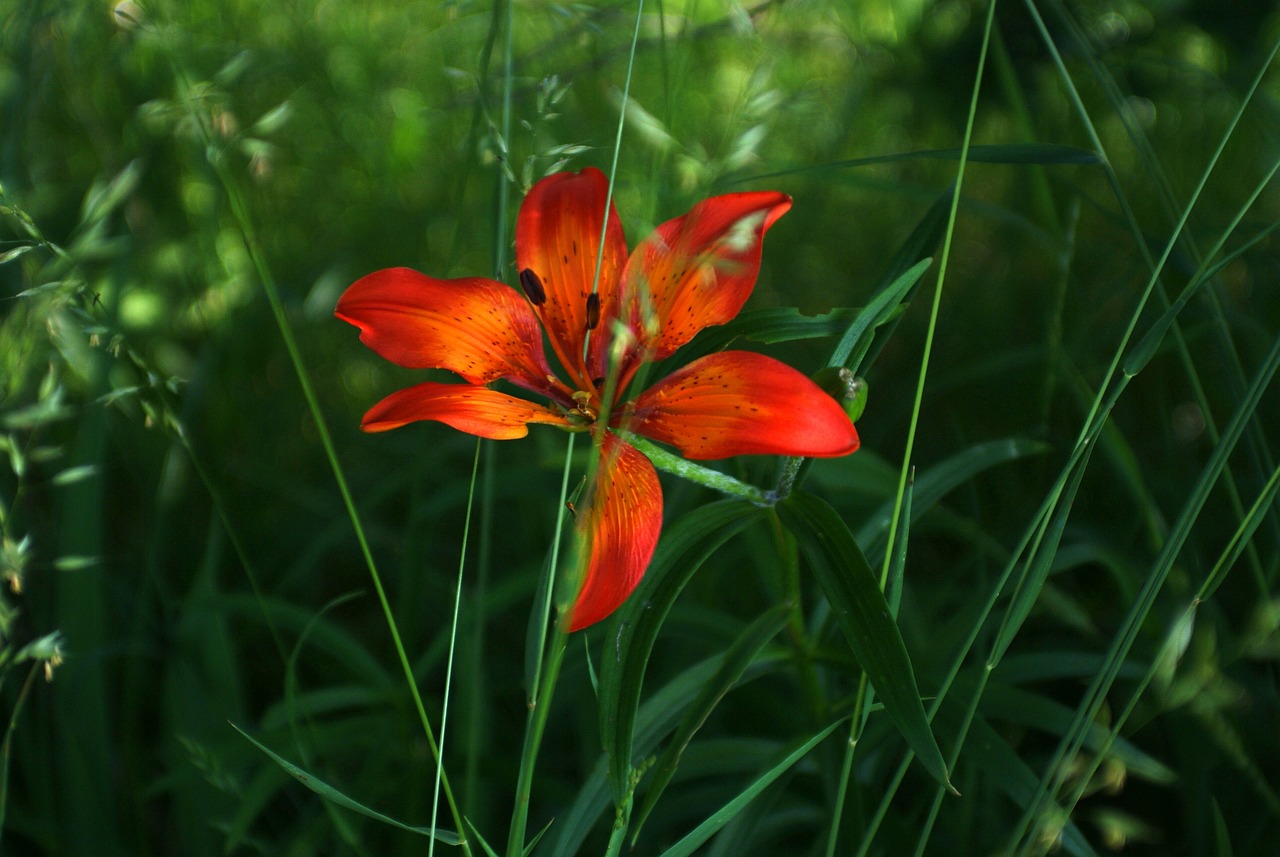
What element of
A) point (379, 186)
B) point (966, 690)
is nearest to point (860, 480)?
point (966, 690)

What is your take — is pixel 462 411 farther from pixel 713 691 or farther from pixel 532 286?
pixel 713 691

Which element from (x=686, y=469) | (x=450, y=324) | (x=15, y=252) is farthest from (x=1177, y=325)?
(x=15, y=252)

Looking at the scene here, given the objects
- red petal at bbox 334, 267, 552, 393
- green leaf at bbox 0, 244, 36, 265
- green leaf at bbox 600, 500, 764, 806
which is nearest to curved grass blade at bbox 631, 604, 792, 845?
green leaf at bbox 600, 500, 764, 806

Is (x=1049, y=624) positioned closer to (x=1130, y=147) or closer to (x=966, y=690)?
(x=966, y=690)

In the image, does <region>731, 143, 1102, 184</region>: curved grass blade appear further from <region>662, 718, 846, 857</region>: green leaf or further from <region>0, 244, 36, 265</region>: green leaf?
<region>0, 244, 36, 265</region>: green leaf

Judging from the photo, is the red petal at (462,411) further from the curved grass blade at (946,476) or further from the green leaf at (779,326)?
the curved grass blade at (946,476)

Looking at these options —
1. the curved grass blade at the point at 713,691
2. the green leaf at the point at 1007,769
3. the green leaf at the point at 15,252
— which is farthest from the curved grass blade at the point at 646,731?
the green leaf at the point at 15,252

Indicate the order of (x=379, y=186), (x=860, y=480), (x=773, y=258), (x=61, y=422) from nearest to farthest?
(x=860, y=480), (x=61, y=422), (x=773, y=258), (x=379, y=186)
